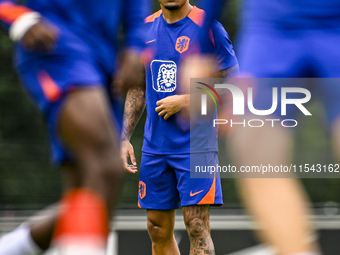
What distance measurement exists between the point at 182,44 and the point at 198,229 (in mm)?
1127

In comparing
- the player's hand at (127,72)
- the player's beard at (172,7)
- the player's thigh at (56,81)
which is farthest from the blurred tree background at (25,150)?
the player's thigh at (56,81)

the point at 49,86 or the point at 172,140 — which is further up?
the point at 49,86

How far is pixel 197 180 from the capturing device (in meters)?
2.98

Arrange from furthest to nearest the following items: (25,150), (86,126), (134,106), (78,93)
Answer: (25,150) < (134,106) < (78,93) < (86,126)

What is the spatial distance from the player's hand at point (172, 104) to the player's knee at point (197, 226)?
2.12ft

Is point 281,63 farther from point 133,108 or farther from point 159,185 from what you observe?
point 133,108

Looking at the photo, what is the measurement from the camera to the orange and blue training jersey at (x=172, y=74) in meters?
3.06

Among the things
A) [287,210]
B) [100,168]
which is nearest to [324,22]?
[287,210]

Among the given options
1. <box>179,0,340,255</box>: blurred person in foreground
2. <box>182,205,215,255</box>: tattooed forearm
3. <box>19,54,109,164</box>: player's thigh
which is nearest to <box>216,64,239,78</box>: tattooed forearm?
<box>182,205,215,255</box>: tattooed forearm

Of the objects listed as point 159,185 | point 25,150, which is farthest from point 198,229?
point 25,150

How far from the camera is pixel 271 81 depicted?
180cm

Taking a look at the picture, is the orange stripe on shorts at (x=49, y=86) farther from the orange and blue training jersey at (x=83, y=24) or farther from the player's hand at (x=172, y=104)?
the player's hand at (x=172, y=104)

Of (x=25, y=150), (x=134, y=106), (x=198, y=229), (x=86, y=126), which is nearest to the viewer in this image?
(x=86, y=126)

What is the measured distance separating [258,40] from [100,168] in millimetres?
740
